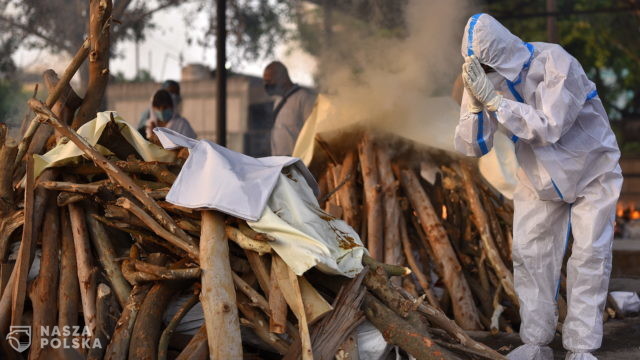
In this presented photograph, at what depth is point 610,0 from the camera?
13828 mm

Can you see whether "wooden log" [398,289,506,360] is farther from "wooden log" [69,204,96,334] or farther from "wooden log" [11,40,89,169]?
"wooden log" [11,40,89,169]

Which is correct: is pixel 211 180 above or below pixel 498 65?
below

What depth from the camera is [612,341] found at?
181 inches

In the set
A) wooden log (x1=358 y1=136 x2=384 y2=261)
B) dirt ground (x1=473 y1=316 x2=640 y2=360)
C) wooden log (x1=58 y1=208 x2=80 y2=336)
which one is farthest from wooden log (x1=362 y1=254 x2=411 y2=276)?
wooden log (x1=358 y1=136 x2=384 y2=261)

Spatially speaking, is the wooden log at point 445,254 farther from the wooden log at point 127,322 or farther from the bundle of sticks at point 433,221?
the wooden log at point 127,322

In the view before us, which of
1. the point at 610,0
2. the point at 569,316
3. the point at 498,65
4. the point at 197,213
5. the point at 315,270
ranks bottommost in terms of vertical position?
the point at 569,316

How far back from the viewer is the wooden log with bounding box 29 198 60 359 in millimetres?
3334

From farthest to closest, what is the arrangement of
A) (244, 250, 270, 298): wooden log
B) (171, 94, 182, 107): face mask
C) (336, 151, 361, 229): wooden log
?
(171, 94, 182, 107): face mask, (336, 151, 361, 229): wooden log, (244, 250, 270, 298): wooden log

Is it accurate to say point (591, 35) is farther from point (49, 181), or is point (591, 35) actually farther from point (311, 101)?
point (49, 181)

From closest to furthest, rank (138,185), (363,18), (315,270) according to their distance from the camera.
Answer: (315,270), (138,185), (363,18)

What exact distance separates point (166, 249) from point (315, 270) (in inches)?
26.8

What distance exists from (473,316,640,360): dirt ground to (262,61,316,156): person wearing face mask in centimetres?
294

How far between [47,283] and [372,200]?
2.50m

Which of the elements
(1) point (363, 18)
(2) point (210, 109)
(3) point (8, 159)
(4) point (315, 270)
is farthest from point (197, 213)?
(2) point (210, 109)
